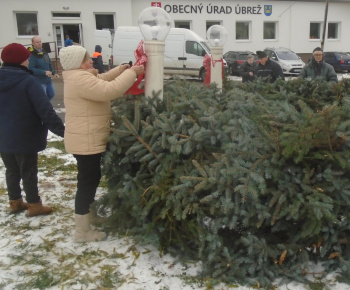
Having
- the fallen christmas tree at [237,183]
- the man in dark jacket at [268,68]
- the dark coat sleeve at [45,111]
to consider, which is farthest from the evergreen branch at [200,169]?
the man in dark jacket at [268,68]

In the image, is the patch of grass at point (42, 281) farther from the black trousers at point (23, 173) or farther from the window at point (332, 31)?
the window at point (332, 31)

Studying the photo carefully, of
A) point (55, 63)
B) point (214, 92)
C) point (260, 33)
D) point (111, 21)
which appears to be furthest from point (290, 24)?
point (214, 92)

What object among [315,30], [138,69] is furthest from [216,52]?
[315,30]

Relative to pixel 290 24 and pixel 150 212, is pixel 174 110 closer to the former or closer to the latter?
pixel 150 212

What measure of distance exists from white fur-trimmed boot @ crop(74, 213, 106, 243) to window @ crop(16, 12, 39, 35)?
24.0 m

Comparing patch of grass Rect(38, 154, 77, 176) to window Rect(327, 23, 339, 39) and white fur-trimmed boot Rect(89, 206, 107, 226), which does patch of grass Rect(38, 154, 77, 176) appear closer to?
white fur-trimmed boot Rect(89, 206, 107, 226)

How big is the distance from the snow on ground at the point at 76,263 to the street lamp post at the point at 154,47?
4.64 feet

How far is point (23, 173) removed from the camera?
4.22 metres

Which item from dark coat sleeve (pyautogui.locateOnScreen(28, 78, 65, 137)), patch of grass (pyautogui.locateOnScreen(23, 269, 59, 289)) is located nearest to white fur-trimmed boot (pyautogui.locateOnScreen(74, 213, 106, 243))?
patch of grass (pyautogui.locateOnScreen(23, 269, 59, 289))

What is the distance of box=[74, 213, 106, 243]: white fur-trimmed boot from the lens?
3.75m

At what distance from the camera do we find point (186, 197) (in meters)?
3.12

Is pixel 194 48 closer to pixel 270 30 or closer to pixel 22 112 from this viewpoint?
pixel 270 30

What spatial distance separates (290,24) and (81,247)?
2984 cm

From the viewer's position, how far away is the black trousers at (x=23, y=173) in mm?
4172
